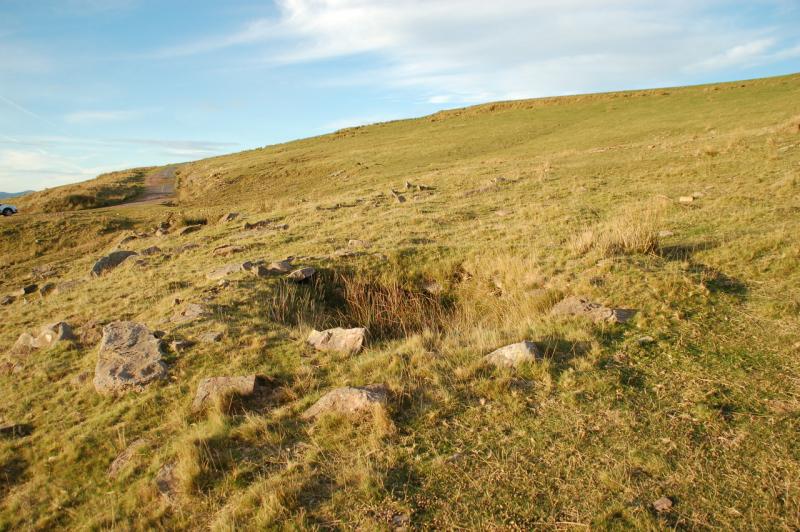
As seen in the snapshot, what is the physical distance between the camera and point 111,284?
36.1ft

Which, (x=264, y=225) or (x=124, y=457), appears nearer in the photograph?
(x=124, y=457)

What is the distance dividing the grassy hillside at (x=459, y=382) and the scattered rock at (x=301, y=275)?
0.25 meters

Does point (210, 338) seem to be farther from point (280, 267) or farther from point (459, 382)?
point (459, 382)

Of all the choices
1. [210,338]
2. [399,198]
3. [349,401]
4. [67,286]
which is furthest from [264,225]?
[349,401]

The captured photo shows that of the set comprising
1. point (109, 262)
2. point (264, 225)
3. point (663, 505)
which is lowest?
point (663, 505)

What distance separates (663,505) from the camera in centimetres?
321

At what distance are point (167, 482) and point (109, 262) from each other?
11.4 meters

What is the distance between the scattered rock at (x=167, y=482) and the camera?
3939mm

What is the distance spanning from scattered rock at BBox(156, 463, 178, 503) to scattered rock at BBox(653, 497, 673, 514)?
3.84 metres

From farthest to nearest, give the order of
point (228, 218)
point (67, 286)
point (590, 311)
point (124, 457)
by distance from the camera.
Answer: point (228, 218) → point (67, 286) → point (590, 311) → point (124, 457)

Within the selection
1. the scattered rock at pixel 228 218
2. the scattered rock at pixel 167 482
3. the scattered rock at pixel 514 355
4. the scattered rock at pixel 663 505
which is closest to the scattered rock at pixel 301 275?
the scattered rock at pixel 514 355

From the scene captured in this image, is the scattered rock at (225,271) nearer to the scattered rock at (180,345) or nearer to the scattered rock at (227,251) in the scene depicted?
the scattered rock at (227,251)

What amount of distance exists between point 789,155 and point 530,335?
14738 millimetres

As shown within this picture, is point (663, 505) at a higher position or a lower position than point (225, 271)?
lower
